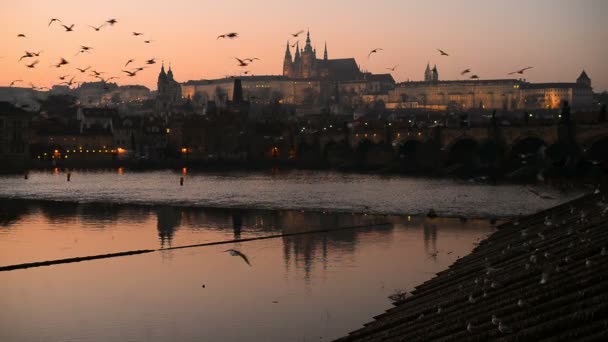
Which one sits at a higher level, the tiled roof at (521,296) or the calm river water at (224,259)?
the tiled roof at (521,296)

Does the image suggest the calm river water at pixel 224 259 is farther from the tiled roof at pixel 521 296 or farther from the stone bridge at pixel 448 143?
the stone bridge at pixel 448 143

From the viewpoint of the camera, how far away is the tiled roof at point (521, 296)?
555 inches

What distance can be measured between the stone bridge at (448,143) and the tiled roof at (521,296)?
5049cm

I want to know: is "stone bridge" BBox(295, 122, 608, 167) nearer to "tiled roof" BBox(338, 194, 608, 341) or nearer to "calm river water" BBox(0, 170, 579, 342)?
"calm river water" BBox(0, 170, 579, 342)

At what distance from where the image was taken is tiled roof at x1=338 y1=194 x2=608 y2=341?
46.3 ft

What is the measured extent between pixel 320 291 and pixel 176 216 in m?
20.4

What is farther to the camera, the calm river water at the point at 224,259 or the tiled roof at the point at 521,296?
the calm river water at the point at 224,259

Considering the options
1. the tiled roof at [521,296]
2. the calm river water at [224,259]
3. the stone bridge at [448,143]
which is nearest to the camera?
the tiled roof at [521,296]

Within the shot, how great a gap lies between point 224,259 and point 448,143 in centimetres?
6526

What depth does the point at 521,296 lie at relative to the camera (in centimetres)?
1716

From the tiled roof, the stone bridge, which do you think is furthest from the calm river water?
the stone bridge

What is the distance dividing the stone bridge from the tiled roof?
Answer: 50.5 m

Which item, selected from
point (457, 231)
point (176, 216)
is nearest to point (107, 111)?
point (176, 216)

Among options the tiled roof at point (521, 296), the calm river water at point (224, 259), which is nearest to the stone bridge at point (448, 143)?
the calm river water at point (224, 259)
